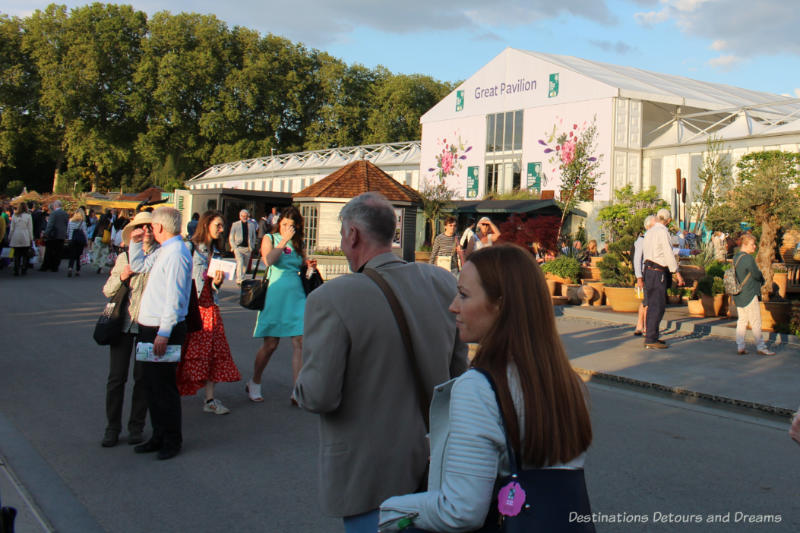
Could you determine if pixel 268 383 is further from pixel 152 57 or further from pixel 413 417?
pixel 152 57

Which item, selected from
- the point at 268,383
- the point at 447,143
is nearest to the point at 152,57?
the point at 447,143

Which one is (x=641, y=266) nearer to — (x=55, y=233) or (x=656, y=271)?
(x=656, y=271)

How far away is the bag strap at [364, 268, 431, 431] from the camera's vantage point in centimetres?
259

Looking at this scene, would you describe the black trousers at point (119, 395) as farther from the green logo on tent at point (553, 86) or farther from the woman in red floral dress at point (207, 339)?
the green logo on tent at point (553, 86)

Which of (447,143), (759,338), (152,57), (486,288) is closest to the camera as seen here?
(486,288)

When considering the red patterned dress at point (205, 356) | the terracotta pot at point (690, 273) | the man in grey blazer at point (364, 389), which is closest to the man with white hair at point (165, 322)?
the red patterned dress at point (205, 356)

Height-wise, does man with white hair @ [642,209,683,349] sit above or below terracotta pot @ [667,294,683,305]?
above

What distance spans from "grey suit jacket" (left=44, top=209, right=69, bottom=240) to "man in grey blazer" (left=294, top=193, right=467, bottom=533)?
765 inches

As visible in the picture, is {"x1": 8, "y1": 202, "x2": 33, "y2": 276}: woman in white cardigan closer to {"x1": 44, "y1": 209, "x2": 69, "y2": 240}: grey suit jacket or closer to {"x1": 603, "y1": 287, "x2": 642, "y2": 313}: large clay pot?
{"x1": 44, "y1": 209, "x2": 69, "y2": 240}: grey suit jacket

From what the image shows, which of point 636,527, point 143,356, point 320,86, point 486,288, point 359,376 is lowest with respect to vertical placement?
point 636,527

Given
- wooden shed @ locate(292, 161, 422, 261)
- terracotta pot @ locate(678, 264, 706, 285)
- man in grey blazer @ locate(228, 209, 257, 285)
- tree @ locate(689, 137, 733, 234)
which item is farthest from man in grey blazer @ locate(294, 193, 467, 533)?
tree @ locate(689, 137, 733, 234)

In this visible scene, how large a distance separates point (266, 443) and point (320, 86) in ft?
204

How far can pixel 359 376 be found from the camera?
8.44 ft

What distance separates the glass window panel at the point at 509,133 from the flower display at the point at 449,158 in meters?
2.62
